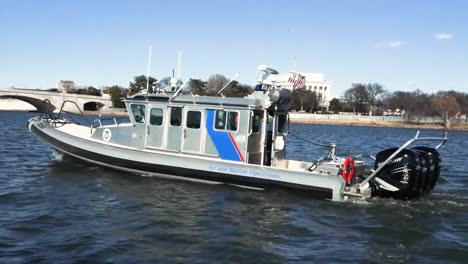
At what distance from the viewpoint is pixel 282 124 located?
611 inches

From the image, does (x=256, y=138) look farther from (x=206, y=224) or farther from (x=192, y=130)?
(x=206, y=224)

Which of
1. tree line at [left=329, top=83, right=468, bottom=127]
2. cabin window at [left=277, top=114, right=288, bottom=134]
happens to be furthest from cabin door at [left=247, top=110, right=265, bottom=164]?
tree line at [left=329, top=83, right=468, bottom=127]

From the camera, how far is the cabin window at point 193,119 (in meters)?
15.1

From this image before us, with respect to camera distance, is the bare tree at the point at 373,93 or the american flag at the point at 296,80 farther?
the bare tree at the point at 373,93

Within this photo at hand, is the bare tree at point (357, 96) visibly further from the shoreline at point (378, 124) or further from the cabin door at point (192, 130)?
the cabin door at point (192, 130)

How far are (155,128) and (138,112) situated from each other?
85 cm

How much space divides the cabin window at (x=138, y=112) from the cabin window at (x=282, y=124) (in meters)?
4.12

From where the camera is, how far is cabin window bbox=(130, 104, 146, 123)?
1603 centimetres

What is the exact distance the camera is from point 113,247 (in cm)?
911

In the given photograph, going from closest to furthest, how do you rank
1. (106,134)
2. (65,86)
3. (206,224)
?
(206,224) → (106,134) → (65,86)

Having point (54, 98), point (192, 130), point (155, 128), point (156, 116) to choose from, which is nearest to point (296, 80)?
point (192, 130)

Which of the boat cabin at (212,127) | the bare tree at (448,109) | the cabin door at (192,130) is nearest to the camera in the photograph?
the boat cabin at (212,127)

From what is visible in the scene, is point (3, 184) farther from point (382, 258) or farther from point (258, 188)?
point (382, 258)

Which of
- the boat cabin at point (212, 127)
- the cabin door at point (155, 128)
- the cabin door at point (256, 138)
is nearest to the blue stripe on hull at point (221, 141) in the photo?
the boat cabin at point (212, 127)
